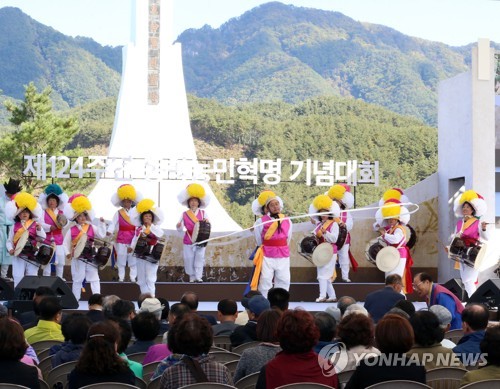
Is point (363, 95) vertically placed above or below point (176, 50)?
above

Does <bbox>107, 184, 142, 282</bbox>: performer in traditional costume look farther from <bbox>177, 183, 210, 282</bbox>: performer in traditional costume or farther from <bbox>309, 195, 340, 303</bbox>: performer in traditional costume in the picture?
<bbox>309, 195, 340, 303</bbox>: performer in traditional costume

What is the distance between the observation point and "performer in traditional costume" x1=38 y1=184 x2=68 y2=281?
44.7 feet

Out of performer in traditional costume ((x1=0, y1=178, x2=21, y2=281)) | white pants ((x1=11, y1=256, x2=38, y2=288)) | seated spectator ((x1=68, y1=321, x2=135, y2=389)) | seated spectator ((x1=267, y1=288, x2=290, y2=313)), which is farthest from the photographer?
performer in traditional costume ((x1=0, y1=178, x2=21, y2=281))

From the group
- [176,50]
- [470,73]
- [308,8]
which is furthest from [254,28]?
[470,73]

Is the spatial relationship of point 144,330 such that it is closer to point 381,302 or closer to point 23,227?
point 381,302

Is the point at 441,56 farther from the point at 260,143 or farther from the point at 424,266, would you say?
the point at 424,266

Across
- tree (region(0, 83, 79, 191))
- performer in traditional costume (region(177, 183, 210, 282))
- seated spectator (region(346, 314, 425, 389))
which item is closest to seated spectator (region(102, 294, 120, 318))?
seated spectator (region(346, 314, 425, 389))

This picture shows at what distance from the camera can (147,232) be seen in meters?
13.4

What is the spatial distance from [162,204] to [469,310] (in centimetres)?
1343

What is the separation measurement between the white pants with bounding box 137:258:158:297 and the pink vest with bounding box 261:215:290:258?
1644 mm

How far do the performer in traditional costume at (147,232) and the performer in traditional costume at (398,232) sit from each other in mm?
3400

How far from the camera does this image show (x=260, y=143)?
4694 centimetres

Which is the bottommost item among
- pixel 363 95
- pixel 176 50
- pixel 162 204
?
pixel 162 204

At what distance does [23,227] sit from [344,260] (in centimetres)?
489
